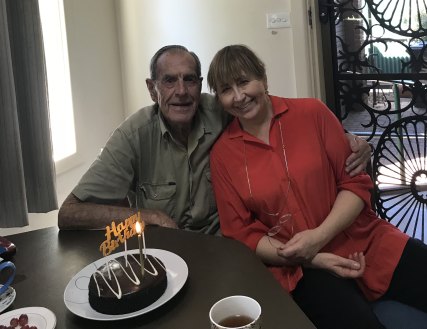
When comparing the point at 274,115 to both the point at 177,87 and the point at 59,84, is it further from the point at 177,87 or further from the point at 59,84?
the point at 59,84

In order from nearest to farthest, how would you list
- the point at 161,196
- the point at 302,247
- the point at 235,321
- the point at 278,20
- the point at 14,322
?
the point at 235,321
the point at 14,322
the point at 302,247
the point at 161,196
the point at 278,20

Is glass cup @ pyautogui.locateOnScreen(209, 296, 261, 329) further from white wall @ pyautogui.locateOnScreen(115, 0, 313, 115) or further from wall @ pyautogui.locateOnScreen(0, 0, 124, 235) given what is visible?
white wall @ pyautogui.locateOnScreen(115, 0, 313, 115)

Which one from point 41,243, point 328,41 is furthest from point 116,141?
point 328,41

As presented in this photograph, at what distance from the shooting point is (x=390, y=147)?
8.14 ft

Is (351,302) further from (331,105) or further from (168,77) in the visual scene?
(331,105)

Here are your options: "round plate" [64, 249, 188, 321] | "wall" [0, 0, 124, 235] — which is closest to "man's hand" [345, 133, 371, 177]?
"round plate" [64, 249, 188, 321]

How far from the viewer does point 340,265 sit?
4.34 ft

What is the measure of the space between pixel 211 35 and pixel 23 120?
4.17 ft

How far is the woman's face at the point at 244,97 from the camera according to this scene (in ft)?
4.69

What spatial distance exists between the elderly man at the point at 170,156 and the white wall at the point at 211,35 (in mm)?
1193

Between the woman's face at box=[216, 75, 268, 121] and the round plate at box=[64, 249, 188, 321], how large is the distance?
0.56m

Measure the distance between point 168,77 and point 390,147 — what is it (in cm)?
149

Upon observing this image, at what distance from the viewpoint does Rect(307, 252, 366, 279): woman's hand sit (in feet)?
4.33

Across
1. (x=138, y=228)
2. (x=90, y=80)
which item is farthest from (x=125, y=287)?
(x=90, y=80)
